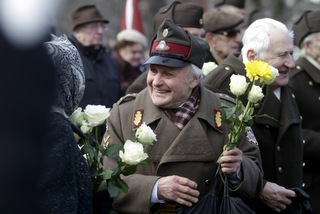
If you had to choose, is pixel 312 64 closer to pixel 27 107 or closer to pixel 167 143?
pixel 167 143

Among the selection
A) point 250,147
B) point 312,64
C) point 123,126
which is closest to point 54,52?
point 123,126

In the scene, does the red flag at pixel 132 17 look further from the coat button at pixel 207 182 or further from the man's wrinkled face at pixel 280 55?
the coat button at pixel 207 182

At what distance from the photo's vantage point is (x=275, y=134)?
17.2 feet

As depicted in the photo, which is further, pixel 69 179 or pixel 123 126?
pixel 123 126

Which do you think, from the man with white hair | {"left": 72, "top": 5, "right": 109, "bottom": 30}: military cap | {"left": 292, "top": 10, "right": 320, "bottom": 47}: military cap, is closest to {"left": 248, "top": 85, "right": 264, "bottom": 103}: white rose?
the man with white hair

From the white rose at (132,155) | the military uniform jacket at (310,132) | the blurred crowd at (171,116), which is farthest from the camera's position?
the military uniform jacket at (310,132)

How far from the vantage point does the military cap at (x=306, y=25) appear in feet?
23.5

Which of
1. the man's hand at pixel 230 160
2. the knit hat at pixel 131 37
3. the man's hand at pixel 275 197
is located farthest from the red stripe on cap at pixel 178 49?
the knit hat at pixel 131 37

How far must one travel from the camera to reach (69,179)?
271 centimetres

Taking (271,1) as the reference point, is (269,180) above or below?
above

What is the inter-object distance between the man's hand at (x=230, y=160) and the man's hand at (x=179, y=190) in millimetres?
243

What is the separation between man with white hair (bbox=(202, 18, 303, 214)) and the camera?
5.20 meters

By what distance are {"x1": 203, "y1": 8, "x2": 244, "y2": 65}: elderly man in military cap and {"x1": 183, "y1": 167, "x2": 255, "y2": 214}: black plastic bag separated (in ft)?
9.97

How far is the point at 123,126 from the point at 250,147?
0.91 m
